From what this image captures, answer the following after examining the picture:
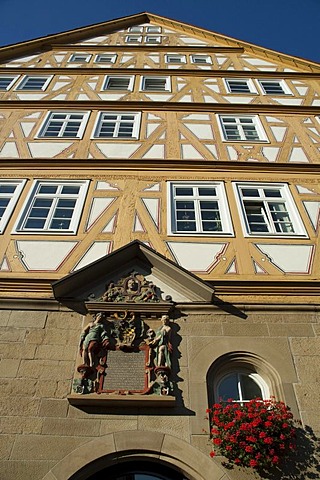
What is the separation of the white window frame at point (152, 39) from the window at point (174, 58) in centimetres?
144

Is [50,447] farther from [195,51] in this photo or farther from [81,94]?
[195,51]

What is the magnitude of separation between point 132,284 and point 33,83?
32.3ft

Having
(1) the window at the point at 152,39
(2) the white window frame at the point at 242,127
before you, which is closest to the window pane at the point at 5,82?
(1) the window at the point at 152,39

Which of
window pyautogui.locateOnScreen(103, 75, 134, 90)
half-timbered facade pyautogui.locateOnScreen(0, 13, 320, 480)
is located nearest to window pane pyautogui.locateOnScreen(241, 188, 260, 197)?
half-timbered facade pyautogui.locateOnScreen(0, 13, 320, 480)

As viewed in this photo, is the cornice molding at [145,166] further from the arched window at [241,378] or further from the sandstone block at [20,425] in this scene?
the sandstone block at [20,425]

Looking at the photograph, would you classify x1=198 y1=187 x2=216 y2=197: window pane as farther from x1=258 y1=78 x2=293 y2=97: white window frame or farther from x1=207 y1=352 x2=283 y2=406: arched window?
x1=258 y1=78 x2=293 y2=97: white window frame

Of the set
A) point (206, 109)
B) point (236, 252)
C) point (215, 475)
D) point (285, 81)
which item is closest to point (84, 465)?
point (215, 475)

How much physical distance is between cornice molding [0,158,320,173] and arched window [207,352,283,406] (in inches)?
188

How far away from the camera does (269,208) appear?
9.42 m

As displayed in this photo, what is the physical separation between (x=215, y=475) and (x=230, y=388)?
4.39 feet

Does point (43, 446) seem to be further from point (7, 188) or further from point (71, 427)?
point (7, 188)

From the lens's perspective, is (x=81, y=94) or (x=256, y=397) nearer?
(x=256, y=397)

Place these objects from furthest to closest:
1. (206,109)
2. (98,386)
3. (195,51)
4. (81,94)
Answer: (195,51)
(81,94)
(206,109)
(98,386)

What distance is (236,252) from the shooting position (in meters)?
8.24
